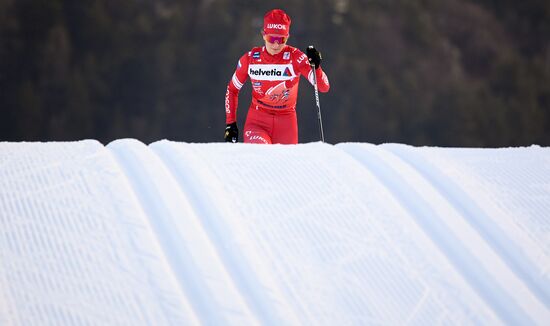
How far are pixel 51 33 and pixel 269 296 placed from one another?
1865 centimetres

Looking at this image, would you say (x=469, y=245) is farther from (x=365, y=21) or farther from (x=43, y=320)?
(x=365, y=21)

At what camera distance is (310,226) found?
2.43m

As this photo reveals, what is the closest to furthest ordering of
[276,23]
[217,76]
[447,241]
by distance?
[447,241] < [276,23] < [217,76]

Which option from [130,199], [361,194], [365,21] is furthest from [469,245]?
[365,21]

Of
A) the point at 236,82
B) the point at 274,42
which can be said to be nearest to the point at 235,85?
the point at 236,82

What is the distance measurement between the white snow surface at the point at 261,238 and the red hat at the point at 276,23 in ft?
8.06

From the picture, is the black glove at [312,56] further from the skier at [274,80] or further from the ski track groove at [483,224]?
the ski track groove at [483,224]

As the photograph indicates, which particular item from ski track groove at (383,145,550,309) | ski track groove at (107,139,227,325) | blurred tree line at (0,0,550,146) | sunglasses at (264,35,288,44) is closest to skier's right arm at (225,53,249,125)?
sunglasses at (264,35,288,44)

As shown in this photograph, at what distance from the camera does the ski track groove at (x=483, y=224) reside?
7.79ft

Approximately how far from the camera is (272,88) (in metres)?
5.49

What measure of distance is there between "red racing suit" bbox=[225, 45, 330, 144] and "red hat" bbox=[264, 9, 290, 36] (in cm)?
17

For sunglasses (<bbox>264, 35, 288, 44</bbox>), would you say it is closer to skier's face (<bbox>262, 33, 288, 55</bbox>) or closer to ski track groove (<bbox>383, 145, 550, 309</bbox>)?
skier's face (<bbox>262, 33, 288, 55</bbox>)

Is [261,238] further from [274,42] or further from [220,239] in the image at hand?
[274,42]

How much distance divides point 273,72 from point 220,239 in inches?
123
